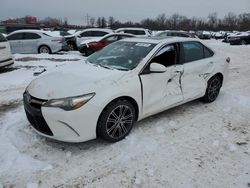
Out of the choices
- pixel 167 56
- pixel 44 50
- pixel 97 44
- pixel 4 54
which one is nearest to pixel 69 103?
pixel 167 56

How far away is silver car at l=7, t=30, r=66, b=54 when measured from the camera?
41.8ft

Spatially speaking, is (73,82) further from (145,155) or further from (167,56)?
(167,56)

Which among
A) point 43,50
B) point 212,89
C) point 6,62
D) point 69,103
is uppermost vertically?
point 69,103

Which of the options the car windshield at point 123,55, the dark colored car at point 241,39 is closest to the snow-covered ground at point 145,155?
the car windshield at point 123,55

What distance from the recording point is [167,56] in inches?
164

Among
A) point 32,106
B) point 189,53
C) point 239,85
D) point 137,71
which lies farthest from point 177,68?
point 239,85

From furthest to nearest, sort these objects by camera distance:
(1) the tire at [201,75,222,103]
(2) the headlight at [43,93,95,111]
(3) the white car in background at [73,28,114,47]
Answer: (3) the white car in background at [73,28,114,47]
(1) the tire at [201,75,222,103]
(2) the headlight at [43,93,95,111]

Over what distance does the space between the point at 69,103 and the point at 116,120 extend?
2.57 ft

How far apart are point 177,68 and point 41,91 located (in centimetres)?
237

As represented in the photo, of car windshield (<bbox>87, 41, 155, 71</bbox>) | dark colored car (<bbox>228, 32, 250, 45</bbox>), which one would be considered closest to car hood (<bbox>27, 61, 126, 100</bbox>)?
car windshield (<bbox>87, 41, 155, 71</bbox>)

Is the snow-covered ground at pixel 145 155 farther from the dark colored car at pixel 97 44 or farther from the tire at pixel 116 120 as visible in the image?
the dark colored car at pixel 97 44

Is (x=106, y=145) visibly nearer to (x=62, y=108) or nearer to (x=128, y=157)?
(x=128, y=157)

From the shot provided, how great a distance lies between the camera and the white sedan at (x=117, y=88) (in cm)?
308

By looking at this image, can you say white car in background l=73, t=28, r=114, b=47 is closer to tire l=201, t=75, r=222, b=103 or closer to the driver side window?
tire l=201, t=75, r=222, b=103
